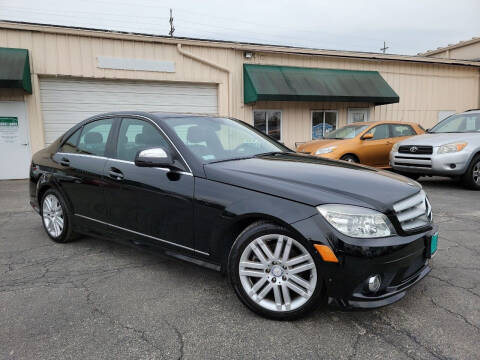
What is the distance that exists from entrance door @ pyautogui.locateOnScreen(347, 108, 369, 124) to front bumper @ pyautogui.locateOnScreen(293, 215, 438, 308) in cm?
1248

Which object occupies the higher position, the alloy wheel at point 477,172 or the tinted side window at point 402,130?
the tinted side window at point 402,130

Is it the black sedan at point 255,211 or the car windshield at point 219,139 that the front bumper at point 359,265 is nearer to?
the black sedan at point 255,211

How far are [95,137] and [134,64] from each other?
796 cm

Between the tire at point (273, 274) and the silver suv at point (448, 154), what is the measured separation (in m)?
6.09

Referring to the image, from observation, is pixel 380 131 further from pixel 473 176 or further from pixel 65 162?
pixel 65 162

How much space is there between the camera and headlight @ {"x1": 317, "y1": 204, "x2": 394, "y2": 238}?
2.25m

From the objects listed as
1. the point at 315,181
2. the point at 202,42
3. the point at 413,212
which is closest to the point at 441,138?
the point at 413,212

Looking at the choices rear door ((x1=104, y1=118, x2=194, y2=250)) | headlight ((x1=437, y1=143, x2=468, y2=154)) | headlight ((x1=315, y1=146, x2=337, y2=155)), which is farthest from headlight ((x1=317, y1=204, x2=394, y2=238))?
headlight ((x1=315, y1=146, x2=337, y2=155))

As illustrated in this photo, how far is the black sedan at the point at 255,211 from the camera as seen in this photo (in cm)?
227

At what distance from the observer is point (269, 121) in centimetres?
1302

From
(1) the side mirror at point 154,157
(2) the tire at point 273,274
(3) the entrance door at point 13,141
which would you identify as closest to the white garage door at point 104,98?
(3) the entrance door at point 13,141

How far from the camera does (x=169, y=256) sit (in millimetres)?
3053

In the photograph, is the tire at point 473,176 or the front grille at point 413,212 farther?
the tire at point 473,176

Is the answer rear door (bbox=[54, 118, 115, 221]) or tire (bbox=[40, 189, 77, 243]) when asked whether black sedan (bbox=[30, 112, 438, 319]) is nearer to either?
rear door (bbox=[54, 118, 115, 221])
